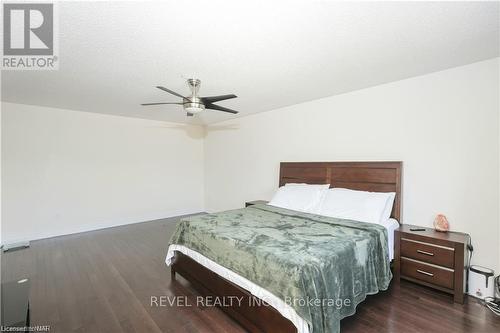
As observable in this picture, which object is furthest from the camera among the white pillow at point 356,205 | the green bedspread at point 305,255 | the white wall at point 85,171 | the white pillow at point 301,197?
the white wall at point 85,171

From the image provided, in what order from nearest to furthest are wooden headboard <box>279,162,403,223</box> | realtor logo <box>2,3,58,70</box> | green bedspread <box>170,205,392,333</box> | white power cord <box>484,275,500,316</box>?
green bedspread <box>170,205,392,333</box> < realtor logo <box>2,3,58,70</box> < white power cord <box>484,275,500,316</box> < wooden headboard <box>279,162,403,223</box>

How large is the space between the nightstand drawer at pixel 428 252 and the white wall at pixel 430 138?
1.55 ft

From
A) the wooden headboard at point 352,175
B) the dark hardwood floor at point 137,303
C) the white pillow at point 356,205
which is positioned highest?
the wooden headboard at point 352,175

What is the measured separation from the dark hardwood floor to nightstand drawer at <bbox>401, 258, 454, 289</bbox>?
0.51ft

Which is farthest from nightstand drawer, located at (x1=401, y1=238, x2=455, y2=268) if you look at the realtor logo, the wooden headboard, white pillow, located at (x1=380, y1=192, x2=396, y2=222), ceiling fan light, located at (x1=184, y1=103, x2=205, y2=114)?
the realtor logo

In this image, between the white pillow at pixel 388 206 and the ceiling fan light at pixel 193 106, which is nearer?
the ceiling fan light at pixel 193 106

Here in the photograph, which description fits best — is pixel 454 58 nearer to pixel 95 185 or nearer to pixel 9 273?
pixel 9 273

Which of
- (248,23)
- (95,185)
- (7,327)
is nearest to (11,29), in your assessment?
(248,23)

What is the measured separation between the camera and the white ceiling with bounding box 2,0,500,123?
168 cm

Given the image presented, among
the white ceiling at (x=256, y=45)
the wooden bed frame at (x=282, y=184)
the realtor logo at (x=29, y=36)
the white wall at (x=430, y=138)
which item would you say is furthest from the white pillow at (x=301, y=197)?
the realtor logo at (x=29, y=36)

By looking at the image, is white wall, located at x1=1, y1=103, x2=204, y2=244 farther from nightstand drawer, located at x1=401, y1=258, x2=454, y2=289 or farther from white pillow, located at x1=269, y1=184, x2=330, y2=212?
nightstand drawer, located at x1=401, y1=258, x2=454, y2=289

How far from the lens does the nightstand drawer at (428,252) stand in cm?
233

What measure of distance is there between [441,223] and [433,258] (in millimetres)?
468

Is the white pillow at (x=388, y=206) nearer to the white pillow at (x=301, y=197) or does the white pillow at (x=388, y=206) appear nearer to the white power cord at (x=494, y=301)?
the white pillow at (x=301, y=197)
